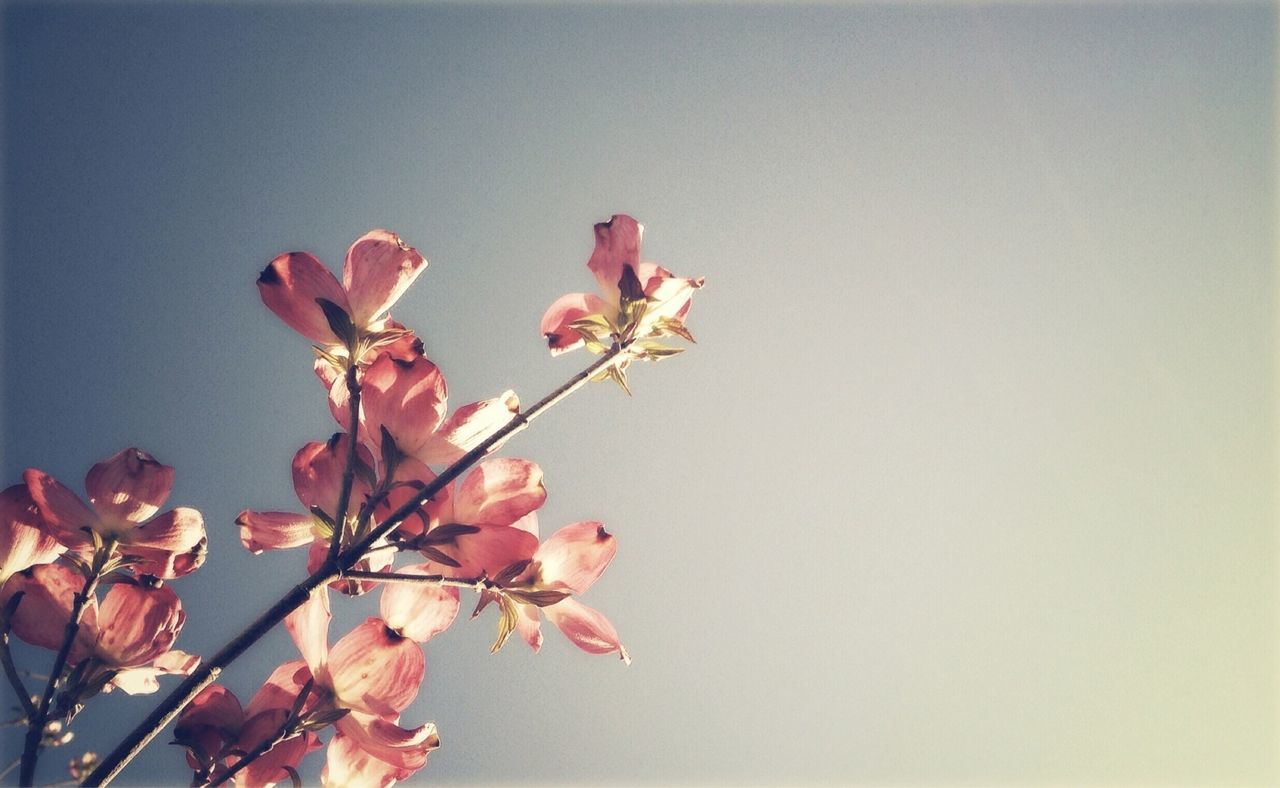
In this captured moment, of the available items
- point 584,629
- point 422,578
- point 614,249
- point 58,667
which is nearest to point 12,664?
point 58,667

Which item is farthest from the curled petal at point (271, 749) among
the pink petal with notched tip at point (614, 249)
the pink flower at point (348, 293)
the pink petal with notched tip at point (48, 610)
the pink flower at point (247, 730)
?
the pink petal with notched tip at point (614, 249)

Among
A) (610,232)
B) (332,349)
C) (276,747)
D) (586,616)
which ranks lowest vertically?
(276,747)

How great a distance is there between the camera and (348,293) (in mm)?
584

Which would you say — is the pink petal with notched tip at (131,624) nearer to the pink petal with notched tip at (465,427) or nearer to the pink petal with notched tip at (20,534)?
the pink petal with notched tip at (20,534)

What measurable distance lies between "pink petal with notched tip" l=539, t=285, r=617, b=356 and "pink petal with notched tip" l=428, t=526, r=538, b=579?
0.17 m

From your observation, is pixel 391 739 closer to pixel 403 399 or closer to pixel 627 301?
pixel 403 399

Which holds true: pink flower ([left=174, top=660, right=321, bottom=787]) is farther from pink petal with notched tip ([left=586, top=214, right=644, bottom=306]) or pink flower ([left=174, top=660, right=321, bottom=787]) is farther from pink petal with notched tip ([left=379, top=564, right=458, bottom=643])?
pink petal with notched tip ([left=586, top=214, right=644, bottom=306])

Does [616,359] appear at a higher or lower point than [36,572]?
higher

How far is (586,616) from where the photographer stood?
0.61 metres

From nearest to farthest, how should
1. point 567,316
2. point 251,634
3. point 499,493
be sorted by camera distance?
point 251,634
point 499,493
point 567,316

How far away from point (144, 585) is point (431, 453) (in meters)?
0.19

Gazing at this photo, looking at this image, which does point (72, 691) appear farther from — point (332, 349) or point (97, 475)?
point (332, 349)

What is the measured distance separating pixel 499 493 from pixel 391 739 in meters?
0.17

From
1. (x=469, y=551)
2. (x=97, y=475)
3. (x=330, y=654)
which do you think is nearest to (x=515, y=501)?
(x=469, y=551)
